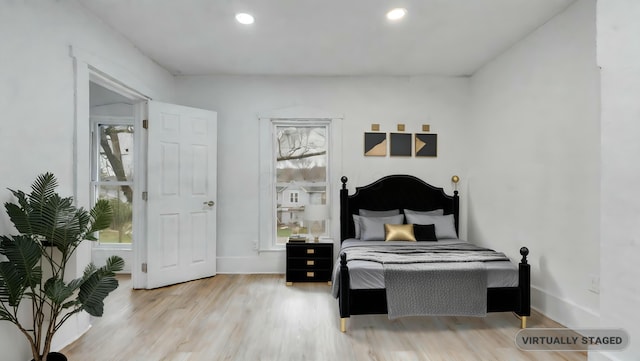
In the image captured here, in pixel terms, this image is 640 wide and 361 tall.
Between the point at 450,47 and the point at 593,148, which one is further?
the point at 450,47

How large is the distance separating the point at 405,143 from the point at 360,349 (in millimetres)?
2819

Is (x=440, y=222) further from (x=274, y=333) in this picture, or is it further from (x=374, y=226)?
(x=274, y=333)

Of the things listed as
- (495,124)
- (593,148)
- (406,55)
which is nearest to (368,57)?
(406,55)

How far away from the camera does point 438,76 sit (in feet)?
14.3

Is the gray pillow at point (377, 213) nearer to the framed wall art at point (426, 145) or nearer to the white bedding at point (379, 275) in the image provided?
the framed wall art at point (426, 145)

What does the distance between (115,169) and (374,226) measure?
12.1 feet

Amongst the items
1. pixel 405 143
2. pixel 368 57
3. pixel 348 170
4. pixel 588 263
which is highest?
pixel 368 57

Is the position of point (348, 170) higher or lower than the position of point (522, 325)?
higher

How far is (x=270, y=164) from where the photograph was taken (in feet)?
14.5

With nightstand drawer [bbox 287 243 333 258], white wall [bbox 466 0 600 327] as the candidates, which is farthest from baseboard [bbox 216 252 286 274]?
white wall [bbox 466 0 600 327]

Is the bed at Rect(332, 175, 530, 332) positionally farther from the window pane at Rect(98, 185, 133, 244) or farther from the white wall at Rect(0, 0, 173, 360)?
the window pane at Rect(98, 185, 133, 244)

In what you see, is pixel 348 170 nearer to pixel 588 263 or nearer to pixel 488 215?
pixel 488 215

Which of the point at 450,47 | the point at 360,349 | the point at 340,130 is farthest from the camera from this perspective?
the point at 340,130

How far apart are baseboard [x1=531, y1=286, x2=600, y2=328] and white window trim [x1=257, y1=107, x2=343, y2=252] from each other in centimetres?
231
